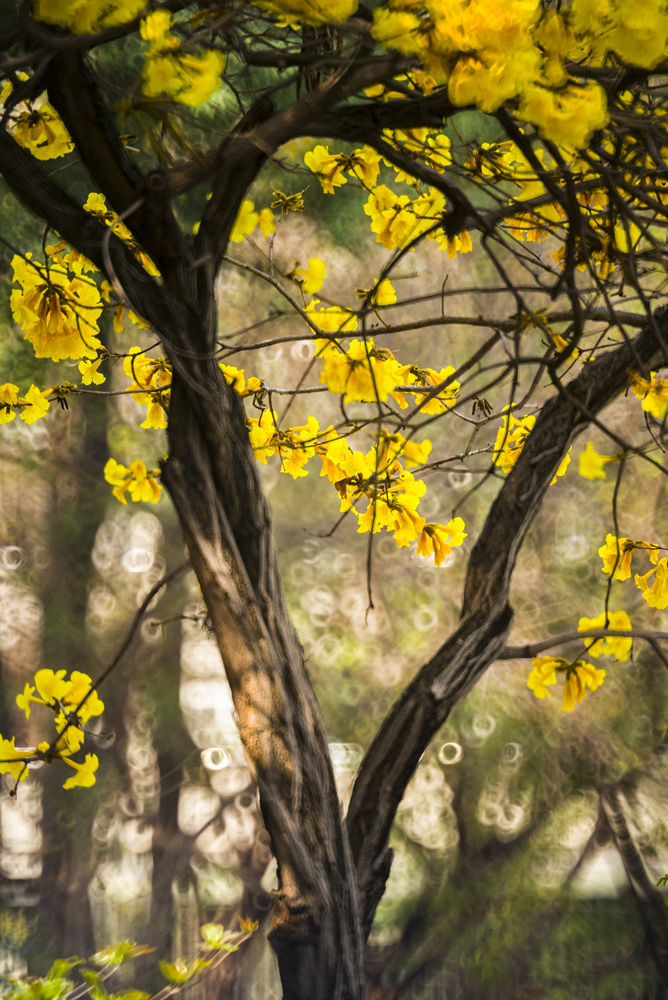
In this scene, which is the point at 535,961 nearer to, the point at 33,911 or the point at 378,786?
the point at 33,911

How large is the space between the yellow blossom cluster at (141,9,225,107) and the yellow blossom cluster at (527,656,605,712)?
490 mm

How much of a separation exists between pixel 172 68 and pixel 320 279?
351 millimetres

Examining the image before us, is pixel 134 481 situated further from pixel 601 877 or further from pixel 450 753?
pixel 601 877

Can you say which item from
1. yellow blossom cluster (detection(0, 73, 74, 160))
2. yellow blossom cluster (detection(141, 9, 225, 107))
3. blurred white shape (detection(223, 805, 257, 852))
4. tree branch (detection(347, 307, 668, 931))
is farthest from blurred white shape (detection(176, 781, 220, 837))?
yellow blossom cluster (detection(141, 9, 225, 107))

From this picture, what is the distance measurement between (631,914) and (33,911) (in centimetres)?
132

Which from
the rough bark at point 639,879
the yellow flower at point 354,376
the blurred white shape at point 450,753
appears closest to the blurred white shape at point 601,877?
the rough bark at point 639,879

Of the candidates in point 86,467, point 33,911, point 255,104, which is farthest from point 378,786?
point 33,911

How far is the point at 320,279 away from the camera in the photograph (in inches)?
27.5

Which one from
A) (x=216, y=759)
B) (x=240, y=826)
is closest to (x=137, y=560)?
(x=216, y=759)

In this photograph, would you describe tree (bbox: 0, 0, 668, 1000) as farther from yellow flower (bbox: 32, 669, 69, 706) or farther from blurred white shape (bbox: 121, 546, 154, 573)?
blurred white shape (bbox: 121, 546, 154, 573)

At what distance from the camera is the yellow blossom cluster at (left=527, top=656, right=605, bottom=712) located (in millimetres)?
623

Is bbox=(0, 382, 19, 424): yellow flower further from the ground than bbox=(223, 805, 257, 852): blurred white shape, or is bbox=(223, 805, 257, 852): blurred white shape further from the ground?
bbox=(0, 382, 19, 424): yellow flower

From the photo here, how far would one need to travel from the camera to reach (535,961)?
164cm

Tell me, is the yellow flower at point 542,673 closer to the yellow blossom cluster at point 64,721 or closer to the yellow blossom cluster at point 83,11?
the yellow blossom cluster at point 64,721
